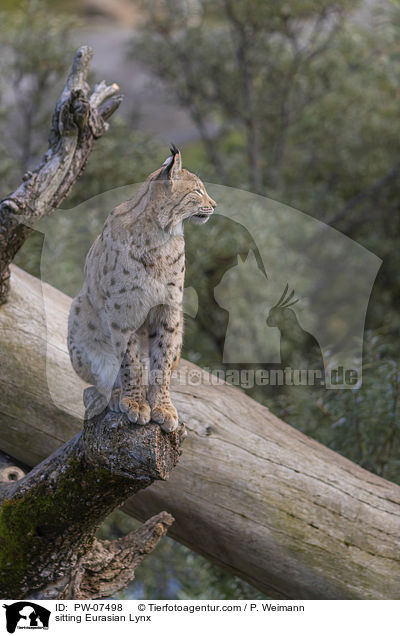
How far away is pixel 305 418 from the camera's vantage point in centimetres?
569

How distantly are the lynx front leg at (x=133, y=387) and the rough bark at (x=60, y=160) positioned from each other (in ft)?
4.63

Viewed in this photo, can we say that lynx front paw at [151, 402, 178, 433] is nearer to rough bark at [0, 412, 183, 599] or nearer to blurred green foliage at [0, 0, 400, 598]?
rough bark at [0, 412, 183, 599]

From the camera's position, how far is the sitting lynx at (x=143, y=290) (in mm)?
2469

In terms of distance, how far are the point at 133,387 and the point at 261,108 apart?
9643 millimetres

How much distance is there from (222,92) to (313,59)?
5.43ft

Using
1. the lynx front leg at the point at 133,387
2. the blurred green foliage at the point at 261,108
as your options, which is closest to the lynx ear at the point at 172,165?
the lynx front leg at the point at 133,387

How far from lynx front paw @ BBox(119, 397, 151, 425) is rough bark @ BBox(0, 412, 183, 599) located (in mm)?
45

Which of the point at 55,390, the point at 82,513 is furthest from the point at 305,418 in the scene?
the point at 82,513
